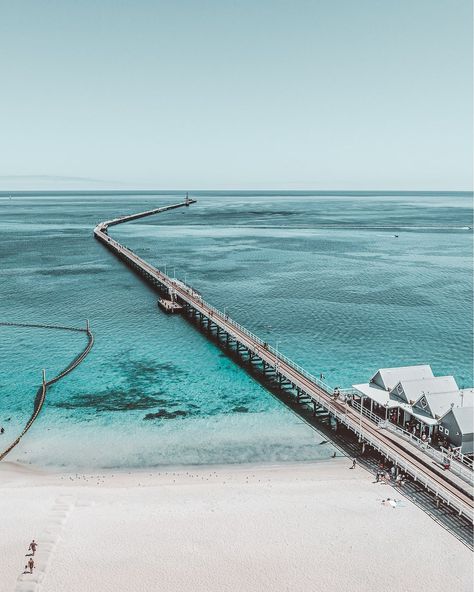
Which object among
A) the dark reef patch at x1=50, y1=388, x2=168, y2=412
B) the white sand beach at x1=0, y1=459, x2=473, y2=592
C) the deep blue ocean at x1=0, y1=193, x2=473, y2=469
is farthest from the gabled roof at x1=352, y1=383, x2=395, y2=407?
the dark reef patch at x1=50, y1=388, x2=168, y2=412

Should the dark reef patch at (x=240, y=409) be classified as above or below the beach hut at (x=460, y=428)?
below

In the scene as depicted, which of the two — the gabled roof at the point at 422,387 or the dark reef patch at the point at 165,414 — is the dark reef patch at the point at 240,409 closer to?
the dark reef patch at the point at 165,414

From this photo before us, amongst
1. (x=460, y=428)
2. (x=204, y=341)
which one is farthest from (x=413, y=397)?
(x=204, y=341)

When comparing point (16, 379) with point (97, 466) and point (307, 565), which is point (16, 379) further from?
point (307, 565)

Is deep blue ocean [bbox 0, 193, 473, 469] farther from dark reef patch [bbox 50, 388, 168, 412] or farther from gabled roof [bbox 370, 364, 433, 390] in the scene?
gabled roof [bbox 370, 364, 433, 390]

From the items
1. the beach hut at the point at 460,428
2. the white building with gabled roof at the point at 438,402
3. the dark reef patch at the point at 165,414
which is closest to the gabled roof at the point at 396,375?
the white building with gabled roof at the point at 438,402

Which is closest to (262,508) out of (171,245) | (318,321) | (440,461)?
(440,461)

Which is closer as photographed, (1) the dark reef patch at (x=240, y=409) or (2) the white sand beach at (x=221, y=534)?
(2) the white sand beach at (x=221, y=534)
